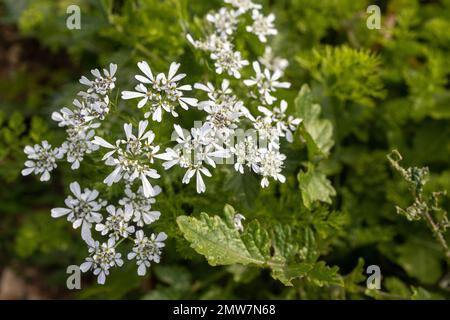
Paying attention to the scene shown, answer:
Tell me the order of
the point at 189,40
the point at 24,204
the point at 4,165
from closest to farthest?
the point at 189,40
the point at 4,165
the point at 24,204

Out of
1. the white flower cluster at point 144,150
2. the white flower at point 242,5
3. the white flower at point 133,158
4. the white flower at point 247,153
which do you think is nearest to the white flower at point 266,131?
the white flower cluster at point 144,150

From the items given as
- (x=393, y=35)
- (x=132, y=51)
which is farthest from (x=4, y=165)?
(x=393, y=35)

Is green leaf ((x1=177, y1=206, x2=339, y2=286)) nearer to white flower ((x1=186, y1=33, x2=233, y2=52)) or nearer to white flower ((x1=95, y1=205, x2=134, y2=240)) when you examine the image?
white flower ((x1=95, y1=205, x2=134, y2=240))

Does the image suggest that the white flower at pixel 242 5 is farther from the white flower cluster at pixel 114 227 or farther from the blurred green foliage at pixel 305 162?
the white flower cluster at pixel 114 227

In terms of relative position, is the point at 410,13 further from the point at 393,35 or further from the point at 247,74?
the point at 247,74

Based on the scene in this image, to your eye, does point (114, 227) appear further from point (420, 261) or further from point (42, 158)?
point (420, 261)
